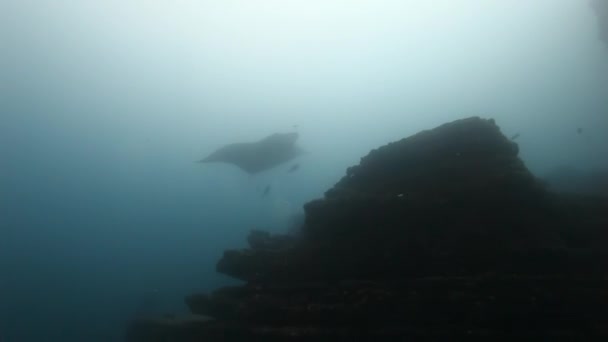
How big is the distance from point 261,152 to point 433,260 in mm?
19778

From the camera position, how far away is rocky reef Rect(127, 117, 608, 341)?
9.66 metres

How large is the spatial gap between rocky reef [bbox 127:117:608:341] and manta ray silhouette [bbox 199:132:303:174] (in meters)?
14.9

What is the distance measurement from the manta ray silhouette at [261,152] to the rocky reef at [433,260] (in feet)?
49.0

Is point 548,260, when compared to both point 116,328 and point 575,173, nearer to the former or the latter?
point 575,173

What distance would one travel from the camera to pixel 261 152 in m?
29.5

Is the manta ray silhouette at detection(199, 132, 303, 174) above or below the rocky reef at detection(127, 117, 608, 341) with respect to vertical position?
above

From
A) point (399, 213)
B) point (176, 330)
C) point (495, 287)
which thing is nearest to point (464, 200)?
point (399, 213)

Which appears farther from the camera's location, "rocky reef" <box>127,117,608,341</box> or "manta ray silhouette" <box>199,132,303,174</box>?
"manta ray silhouette" <box>199,132,303,174</box>

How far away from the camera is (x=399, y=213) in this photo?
11711 millimetres

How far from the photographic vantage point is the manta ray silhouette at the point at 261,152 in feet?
93.6

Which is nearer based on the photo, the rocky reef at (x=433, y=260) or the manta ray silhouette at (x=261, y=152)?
the rocky reef at (x=433, y=260)

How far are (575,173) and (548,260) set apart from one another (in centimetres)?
2258

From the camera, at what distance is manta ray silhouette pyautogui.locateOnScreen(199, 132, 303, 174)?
28.5 metres

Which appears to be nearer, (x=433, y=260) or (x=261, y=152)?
(x=433, y=260)
